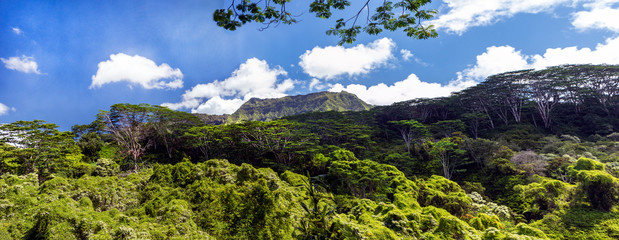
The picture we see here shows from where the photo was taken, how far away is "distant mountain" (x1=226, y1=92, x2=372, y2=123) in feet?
409

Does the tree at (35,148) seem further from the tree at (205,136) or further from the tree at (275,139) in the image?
the tree at (275,139)

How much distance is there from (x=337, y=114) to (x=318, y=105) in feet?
292

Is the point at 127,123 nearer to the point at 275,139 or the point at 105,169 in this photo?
the point at 105,169

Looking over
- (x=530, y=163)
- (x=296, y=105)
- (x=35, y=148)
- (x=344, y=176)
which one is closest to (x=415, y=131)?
(x=530, y=163)

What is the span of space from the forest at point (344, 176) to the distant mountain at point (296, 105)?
273ft

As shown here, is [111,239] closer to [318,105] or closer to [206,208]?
[206,208]

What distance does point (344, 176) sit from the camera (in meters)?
13.4

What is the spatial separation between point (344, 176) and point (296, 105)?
12133 cm

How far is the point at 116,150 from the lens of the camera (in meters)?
25.0

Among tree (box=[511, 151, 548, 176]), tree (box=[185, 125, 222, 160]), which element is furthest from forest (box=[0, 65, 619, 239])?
tree (box=[185, 125, 222, 160])

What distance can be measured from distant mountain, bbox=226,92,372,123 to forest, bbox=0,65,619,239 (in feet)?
273

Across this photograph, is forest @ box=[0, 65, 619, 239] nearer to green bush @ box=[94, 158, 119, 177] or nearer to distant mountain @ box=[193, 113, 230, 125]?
green bush @ box=[94, 158, 119, 177]

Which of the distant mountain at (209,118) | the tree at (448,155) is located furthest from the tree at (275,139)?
the distant mountain at (209,118)

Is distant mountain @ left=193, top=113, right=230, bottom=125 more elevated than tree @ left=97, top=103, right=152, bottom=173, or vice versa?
distant mountain @ left=193, top=113, right=230, bottom=125
